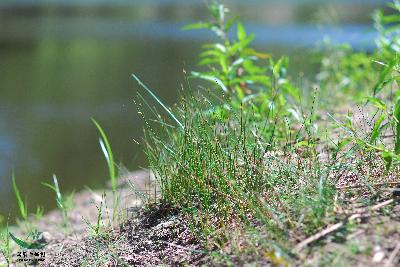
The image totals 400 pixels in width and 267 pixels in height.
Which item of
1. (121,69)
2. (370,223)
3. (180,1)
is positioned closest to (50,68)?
(121,69)

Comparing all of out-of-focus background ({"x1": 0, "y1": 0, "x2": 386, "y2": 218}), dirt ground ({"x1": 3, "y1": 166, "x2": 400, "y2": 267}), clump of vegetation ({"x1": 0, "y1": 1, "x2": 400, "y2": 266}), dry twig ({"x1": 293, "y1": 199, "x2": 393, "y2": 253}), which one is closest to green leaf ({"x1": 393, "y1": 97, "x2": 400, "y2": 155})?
clump of vegetation ({"x1": 0, "y1": 1, "x2": 400, "y2": 266})

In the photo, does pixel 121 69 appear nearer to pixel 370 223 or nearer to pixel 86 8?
pixel 370 223

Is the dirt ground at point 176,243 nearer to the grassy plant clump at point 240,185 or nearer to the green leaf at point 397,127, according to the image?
the grassy plant clump at point 240,185

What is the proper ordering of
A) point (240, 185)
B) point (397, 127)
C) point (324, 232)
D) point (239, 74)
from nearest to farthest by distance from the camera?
1. point (324, 232)
2. point (397, 127)
3. point (240, 185)
4. point (239, 74)

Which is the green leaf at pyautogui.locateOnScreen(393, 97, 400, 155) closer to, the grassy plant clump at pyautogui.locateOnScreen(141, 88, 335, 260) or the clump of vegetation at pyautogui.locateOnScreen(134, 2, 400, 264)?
the clump of vegetation at pyautogui.locateOnScreen(134, 2, 400, 264)

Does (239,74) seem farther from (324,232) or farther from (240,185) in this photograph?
A: (324,232)

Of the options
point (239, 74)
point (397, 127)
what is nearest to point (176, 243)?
point (397, 127)

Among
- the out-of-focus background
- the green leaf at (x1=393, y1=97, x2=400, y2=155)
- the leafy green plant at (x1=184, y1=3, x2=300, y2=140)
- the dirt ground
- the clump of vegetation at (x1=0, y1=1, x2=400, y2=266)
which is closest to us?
the dirt ground

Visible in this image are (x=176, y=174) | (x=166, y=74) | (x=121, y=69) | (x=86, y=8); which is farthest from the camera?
(x=86, y=8)
